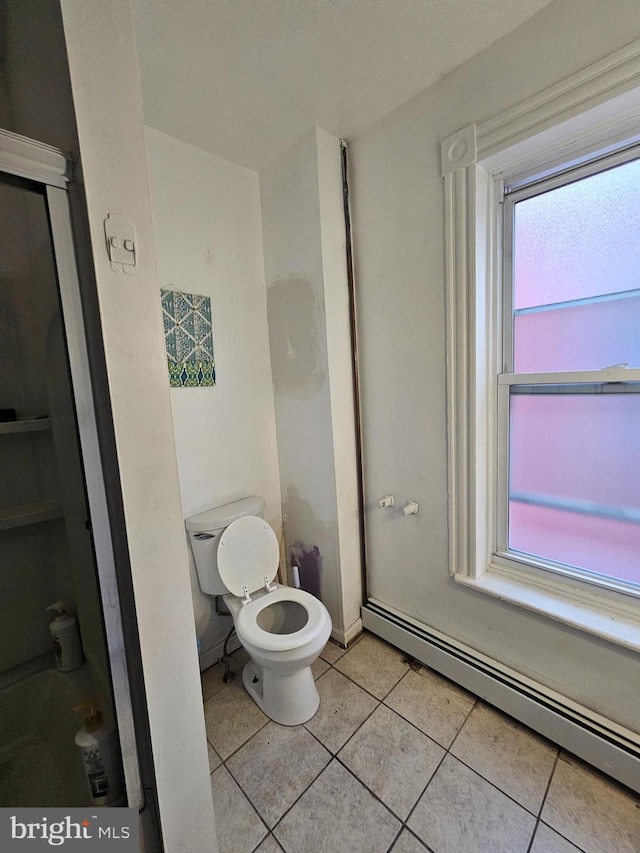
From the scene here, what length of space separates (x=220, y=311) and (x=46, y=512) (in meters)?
1.09

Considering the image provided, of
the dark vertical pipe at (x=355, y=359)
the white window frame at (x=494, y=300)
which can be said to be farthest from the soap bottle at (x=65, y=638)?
the white window frame at (x=494, y=300)

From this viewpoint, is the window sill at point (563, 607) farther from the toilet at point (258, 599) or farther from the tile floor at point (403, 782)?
the toilet at point (258, 599)

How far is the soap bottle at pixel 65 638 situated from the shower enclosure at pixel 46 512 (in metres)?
0.04

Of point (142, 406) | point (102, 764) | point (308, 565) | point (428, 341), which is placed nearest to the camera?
point (142, 406)

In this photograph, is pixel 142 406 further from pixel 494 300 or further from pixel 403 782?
pixel 403 782

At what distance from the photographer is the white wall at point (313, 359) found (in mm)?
1559

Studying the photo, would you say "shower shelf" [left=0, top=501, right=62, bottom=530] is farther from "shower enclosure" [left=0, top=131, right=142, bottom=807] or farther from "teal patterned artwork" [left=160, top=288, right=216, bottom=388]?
"teal patterned artwork" [left=160, top=288, right=216, bottom=388]

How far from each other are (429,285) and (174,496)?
1.24 m

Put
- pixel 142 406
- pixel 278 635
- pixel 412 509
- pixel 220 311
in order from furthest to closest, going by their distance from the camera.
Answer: pixel 220 311
pixel 412 509
pixel 278 635
pixel 142 406

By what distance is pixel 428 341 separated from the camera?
4.74 feet

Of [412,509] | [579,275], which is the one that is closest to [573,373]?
[579,275]

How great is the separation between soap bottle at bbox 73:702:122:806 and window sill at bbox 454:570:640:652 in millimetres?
1267

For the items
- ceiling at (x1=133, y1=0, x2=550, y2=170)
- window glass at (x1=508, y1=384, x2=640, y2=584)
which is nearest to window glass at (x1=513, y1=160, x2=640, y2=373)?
window glass at (x1=508, y1=384, x2=640, y2=584)

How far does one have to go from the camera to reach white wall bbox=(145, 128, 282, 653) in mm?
1512
